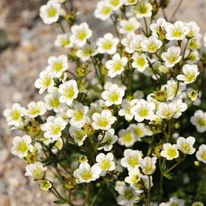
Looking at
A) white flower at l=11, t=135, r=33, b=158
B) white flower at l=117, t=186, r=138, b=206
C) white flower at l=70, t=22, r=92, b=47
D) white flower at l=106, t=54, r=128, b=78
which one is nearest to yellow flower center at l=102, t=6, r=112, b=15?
white flower at l=70, t=22, r=92, b=47

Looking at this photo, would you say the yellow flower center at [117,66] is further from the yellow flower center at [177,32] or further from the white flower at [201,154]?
the white flower at [201,154]

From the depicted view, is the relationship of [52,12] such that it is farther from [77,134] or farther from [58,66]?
[77,134]

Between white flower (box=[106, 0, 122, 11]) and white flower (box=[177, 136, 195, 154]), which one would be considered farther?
white flower (box=[106, 0, 122, 11])

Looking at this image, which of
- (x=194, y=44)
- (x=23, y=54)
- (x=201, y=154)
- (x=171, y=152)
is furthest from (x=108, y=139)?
(x=23, y=54)

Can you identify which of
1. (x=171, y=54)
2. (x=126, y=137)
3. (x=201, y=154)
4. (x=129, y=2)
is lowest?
(x=126, y=137)

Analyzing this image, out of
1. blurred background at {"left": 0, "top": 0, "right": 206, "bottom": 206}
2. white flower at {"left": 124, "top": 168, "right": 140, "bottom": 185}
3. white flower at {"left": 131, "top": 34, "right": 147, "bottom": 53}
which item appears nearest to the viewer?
white flower at {"left": 124, "top": 168, "right": 140, "bottom": 185}

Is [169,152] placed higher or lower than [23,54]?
higher

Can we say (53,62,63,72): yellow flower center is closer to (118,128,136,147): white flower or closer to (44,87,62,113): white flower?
(44,87,62,113): white flower

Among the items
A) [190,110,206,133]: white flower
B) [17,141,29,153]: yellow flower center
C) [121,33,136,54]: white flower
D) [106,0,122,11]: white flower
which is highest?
[106,0,122,11]: white flower
